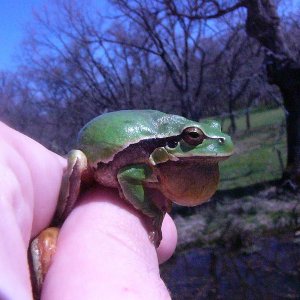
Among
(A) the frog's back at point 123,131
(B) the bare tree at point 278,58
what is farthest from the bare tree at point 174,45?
(A) the frog's back at point 123,131

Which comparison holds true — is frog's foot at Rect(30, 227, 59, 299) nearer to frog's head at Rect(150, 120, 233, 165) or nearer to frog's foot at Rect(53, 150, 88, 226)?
frog's foot at Rect(53, 150, 88, 226)

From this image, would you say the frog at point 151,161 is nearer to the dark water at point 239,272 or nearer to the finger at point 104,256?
the finger at point 104,256

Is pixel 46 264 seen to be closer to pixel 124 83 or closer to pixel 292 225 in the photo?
pixel 292 225

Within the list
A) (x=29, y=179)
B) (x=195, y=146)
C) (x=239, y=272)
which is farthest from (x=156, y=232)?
(x=239, y=272)

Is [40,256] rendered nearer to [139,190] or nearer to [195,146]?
[139,190]

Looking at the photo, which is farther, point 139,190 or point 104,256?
point 139,190

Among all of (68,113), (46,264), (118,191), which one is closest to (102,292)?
(46,264)
